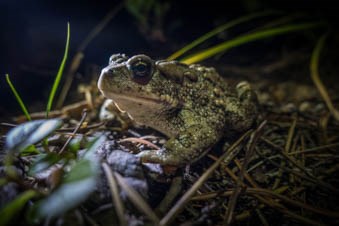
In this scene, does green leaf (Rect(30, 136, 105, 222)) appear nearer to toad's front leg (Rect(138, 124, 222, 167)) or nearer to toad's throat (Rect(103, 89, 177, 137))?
toad's front leg (Rect(138, 124, 222, 167))

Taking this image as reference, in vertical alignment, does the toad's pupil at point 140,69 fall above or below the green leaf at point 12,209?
above

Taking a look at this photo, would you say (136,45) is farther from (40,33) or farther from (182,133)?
(182,133)

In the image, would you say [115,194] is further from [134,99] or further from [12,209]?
[134,99]

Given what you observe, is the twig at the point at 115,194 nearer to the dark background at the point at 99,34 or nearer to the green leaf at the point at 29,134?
the green leaf at the point at 29,134

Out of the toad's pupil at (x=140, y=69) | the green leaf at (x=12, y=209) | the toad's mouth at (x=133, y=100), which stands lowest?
the green leaf at (x=12, y=209)

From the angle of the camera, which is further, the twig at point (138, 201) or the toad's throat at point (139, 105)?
the toad's throat at point (139, 105)

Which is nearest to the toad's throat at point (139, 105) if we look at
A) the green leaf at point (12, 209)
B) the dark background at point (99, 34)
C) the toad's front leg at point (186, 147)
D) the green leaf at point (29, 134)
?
the toad's front leg at point (186, 147)

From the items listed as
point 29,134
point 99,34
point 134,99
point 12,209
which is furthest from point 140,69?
point 99,34

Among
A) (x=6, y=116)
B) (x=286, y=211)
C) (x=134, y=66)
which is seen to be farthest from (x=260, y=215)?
(x=6, y=116)
